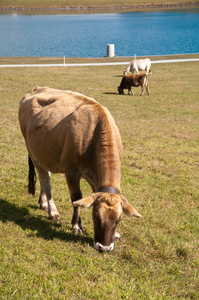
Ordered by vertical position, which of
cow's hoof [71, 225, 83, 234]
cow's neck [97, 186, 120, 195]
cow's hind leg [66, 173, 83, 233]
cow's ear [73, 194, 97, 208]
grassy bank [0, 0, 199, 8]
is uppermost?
grassy bank [0, 0, 199, 8]

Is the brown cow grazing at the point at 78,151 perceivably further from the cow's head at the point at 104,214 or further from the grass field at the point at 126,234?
the grass field at the point at 126,234

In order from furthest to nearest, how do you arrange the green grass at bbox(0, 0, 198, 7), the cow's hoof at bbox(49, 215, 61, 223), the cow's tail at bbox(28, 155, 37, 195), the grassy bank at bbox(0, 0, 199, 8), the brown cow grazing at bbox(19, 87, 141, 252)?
the grassy bank at bbox(0, 0, 199, 8), the green grass at bbox(0, 0, 198, 7), the cow's tail at bbox(28, 155, 37, 195), the cow's hoof at bbox(49, 215, 61, 223), the brown cow grazing at bbox(19, 87, 141, 252)

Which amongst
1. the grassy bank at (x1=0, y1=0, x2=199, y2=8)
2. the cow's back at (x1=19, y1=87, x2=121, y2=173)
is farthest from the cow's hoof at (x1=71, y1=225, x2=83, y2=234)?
the grassy bank at (x1=0, y1=0, x2=199, y2=8)

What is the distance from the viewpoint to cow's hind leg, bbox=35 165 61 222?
22.5 ft

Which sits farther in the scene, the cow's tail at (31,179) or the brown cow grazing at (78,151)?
the cow's tail at (31,179)

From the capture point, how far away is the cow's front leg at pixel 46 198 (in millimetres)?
6848

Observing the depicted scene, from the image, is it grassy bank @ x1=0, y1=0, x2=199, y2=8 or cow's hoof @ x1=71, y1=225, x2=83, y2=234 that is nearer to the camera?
cow's hoof @ x1=71, y1=225, x2=83, y2=234

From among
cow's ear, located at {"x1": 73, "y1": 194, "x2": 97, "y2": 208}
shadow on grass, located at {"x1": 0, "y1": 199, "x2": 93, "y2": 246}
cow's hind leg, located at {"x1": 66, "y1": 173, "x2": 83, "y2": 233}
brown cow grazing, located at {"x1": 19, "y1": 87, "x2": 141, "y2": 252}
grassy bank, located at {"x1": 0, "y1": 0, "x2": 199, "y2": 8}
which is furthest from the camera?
grassy bank, located at {"x1": 0, "y1": 0, "x2": 199, "y2": 8}

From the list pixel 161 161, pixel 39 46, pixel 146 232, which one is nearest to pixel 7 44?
pixel 39 46

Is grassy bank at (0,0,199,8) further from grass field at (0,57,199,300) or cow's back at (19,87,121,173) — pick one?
cow's back at (19,87,121,173)

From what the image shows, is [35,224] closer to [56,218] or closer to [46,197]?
[56,218]

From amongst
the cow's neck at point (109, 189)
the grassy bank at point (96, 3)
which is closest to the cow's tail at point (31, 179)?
the cow's neck at point (109, 189)

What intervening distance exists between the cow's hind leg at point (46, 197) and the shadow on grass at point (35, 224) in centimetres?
16

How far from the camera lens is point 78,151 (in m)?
5.71
